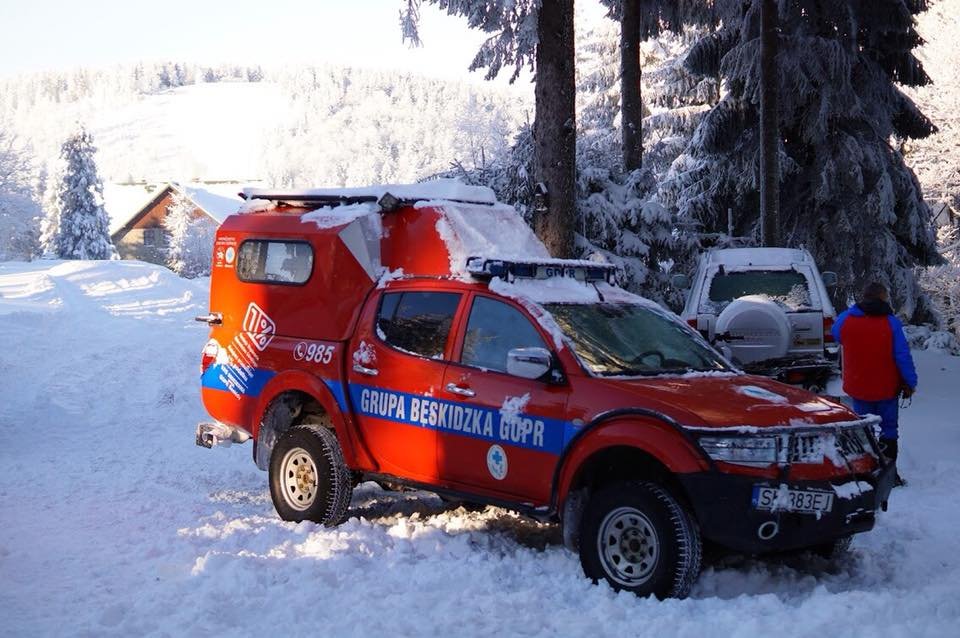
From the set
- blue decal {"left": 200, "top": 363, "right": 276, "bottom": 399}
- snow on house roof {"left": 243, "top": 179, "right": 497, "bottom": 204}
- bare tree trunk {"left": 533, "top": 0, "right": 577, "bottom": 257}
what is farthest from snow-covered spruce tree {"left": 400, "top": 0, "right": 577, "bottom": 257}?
blue decal {"left": 200, "top": 363, "right": 276, "bottom": 399}

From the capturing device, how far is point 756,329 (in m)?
11.0

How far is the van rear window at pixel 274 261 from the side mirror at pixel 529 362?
8.68 feet

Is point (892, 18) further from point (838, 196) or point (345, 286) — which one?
point (345, 286)

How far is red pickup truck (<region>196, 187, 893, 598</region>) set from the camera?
227 inches

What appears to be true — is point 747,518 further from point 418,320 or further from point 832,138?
point 832,138

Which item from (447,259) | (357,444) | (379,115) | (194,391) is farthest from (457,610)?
(379,115)

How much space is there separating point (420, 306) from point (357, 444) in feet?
3.83

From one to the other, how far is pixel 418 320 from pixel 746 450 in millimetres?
2801

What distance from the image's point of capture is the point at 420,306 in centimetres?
766

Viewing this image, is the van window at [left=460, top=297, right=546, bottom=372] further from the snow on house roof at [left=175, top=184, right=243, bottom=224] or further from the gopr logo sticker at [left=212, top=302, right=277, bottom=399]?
the snow on house roof at [left=175, top=184, right=243, bottom=224]

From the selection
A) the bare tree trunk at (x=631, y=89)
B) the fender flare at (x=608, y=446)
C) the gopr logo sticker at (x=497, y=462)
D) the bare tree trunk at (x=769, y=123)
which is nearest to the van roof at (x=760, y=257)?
the bare tree trunk at (x=769, y=123)

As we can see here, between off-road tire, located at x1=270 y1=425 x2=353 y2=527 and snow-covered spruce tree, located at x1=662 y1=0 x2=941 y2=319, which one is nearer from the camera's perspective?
off-road tire, located at x1=270 y1=425 x2=353 y2=527

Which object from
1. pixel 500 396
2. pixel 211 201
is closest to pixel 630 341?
pixel 500 396

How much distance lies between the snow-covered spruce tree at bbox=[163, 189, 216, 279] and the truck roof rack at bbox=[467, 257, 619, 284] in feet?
188
